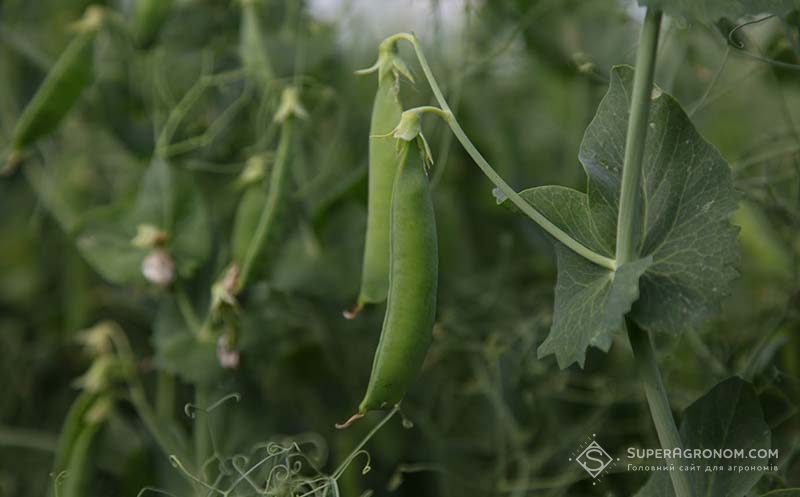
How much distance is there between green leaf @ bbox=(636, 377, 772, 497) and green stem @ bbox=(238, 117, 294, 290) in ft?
1.28

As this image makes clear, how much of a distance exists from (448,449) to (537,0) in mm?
562

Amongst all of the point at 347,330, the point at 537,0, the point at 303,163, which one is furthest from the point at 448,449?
the point at 537,0

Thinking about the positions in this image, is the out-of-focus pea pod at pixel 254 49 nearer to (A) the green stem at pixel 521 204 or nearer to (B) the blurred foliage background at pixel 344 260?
(B) the blurred foliage background at pixel 344 260

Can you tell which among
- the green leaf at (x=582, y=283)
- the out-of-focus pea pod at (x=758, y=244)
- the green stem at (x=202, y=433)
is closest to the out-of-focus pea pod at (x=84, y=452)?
the green stem at (x=202, y=433)

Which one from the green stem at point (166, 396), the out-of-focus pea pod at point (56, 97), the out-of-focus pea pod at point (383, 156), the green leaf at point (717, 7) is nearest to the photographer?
the green leaf at point (717, 7)

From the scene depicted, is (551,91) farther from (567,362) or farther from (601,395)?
(567,362)

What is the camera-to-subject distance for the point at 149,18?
0.97 m

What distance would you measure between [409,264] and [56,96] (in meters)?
0.55

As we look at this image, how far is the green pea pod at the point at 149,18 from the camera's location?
97cm

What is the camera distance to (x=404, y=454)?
114cm

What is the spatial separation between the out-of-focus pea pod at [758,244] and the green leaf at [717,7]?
0.76 m

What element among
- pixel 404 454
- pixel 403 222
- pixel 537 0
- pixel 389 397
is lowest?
pixel 404 454

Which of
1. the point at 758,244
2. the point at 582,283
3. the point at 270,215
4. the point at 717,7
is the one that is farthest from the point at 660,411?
the point at 758,244

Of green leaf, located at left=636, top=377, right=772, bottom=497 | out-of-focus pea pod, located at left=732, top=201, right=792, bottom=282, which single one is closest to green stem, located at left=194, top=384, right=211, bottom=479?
green leaf, located at left=636, top=377, right=772, bottom=497
